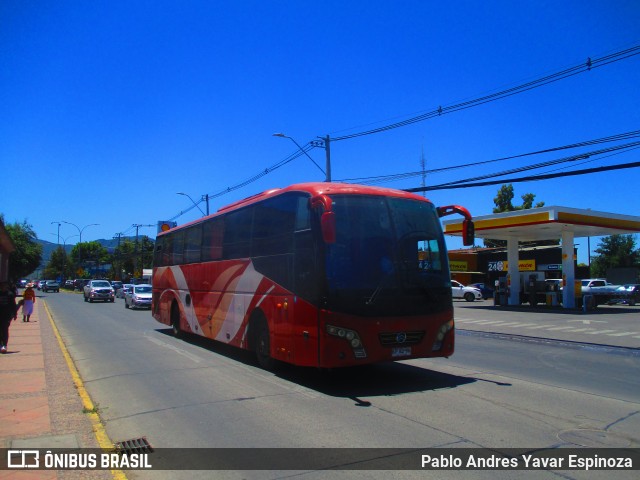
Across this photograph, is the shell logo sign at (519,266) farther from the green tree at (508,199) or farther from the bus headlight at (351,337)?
the bus headlight at (351,337)

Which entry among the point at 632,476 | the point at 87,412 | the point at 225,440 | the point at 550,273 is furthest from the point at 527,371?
the point at 550,273

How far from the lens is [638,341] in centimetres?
1573

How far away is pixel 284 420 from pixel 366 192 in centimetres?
390

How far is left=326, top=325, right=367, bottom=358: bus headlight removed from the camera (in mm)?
7699

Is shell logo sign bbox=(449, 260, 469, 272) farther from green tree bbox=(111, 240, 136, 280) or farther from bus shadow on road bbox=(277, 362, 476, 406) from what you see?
green tree bbox=(111, 240, 136, 280)

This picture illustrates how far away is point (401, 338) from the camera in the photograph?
8.15m

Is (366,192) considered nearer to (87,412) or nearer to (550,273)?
(87,412)

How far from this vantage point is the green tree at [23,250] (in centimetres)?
5338

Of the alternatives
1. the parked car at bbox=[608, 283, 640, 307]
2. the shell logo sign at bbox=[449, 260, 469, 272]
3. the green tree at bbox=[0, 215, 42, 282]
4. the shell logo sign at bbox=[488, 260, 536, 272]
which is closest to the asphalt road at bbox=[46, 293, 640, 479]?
the parked car at bbox=[608, 283, 640, 307]

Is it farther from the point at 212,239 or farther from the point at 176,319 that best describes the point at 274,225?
the point at 176,319

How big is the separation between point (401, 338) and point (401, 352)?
23cm

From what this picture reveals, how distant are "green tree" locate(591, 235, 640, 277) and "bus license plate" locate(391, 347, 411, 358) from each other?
7432 centimetres

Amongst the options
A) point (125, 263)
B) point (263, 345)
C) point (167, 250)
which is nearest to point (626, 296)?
point (167, 250)

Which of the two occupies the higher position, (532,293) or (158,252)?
(158,252)
